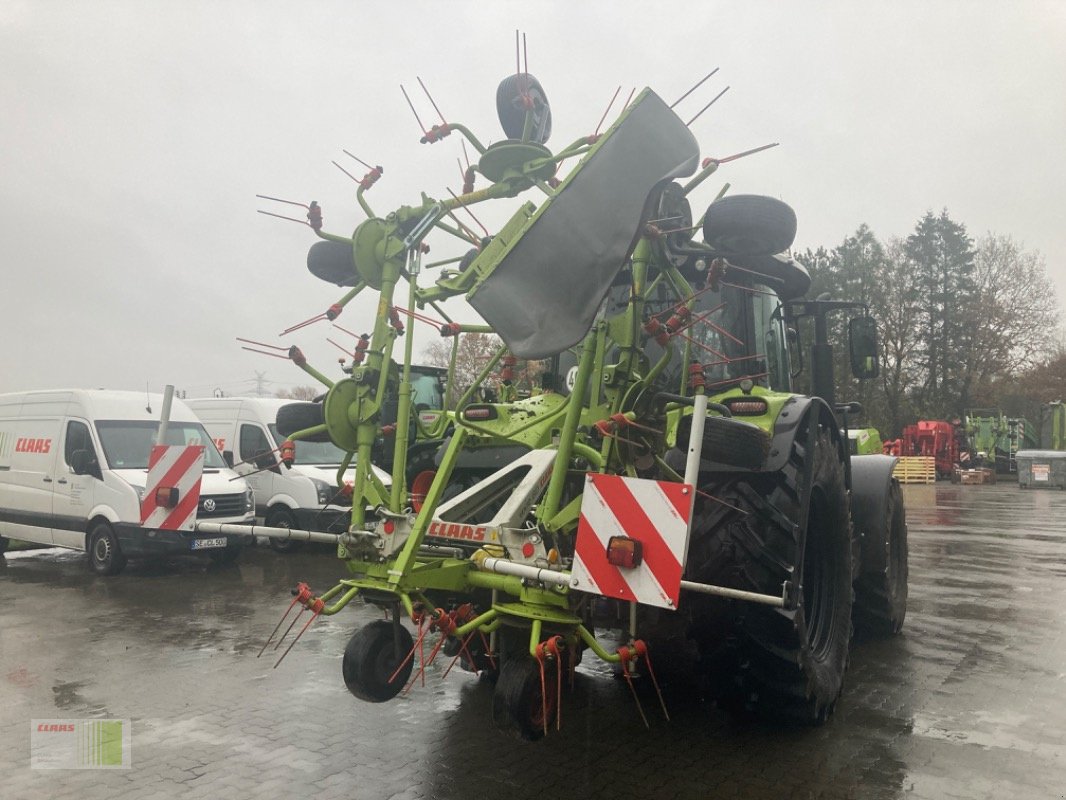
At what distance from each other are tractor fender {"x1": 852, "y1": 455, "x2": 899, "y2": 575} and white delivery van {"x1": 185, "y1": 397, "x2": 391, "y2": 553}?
677 cm

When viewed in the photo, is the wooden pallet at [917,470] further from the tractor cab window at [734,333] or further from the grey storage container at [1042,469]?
the tractor cab window at [734,333]

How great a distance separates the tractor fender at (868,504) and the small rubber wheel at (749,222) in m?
2.83

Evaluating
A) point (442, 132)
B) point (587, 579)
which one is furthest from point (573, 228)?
point (587, 579)

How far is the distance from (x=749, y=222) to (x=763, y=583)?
1.74 metres

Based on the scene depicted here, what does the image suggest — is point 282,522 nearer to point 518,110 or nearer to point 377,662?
point 377,662

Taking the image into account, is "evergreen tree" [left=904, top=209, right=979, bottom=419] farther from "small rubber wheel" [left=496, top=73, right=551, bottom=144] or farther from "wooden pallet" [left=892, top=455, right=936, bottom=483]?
"small rubber wheel" [left=496, top=73, right=551, bottom=144]

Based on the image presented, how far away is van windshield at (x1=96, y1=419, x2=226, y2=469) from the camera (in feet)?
33.6

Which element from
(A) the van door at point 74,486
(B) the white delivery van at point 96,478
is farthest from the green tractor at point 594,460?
(A) the van door at point 74,486

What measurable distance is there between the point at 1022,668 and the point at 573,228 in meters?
4.59

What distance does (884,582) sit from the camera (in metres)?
6.21

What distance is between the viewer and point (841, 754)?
402cm

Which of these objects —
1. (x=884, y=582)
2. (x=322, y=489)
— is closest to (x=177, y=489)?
(x=884, y=582)

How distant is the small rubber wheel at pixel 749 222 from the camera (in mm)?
4082

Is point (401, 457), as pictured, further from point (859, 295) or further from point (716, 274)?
point (859, 295)
